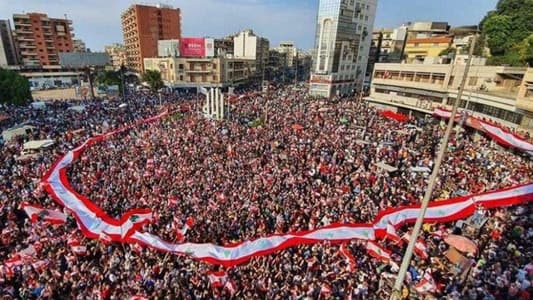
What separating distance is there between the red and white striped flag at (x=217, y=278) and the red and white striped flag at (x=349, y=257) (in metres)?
4.67

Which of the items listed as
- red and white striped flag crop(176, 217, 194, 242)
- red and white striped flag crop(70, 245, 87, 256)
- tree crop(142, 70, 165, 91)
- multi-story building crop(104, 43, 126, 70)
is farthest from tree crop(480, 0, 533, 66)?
multi-story building crop(104, 43, 126, 70)

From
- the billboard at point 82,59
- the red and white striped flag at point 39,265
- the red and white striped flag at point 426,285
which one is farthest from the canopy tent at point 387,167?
the billboard at point 82,59

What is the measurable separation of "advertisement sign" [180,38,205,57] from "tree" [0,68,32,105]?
25.3 metres

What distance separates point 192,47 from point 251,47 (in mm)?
27317

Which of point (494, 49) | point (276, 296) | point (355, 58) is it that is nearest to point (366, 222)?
point (276, 296)

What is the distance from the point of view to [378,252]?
462 inches

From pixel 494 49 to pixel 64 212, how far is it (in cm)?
4431

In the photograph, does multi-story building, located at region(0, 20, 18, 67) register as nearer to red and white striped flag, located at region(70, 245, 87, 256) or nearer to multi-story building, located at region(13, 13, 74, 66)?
multi-story building, located at region(13, 13, 74, 66)

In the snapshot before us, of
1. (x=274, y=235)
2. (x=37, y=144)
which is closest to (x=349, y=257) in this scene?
(x=274, y=235)

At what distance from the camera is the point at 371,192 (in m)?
16.9

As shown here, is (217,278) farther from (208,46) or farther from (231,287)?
(208,46)

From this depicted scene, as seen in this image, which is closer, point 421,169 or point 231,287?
point 231,287

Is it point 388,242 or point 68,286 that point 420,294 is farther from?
point 68,286

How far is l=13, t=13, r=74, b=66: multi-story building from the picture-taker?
67.6 metres
